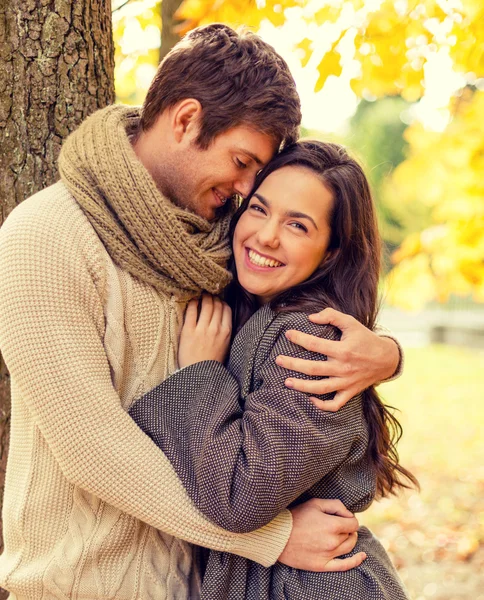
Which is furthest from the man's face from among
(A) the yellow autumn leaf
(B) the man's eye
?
(A) the yellow autumn leaf

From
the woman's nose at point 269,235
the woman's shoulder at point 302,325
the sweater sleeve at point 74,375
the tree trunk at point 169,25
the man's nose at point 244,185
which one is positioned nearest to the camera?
the sweater sleeve at point 74,375

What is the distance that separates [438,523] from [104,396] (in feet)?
14.9

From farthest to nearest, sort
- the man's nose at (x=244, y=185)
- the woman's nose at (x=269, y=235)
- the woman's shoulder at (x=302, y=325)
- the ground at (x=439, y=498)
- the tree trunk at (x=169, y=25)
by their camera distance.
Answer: the ground at (x=439, y=498) → the tree trunk at (x=169, y=25) → the man's nose at (x=244, y=185) → the woman's nose at (x=269, y=235) → the woman's shoulder at (x=302, y=325)

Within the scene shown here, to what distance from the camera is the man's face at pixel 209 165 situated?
2258 millimetres

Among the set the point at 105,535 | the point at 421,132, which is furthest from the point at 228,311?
the point at 421,132

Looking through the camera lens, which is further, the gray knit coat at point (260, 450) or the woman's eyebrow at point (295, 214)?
the woman's eyebrow at point (295, 214)

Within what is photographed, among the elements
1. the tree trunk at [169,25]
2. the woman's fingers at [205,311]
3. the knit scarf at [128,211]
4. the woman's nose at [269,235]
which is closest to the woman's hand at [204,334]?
the woman's fingers at [205,311]

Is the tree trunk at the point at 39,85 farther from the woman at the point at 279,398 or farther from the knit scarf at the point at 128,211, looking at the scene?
the woman at the point at 279,398

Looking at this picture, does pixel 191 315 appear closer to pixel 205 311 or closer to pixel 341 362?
pixel 205 311

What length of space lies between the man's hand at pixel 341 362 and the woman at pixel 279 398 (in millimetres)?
29

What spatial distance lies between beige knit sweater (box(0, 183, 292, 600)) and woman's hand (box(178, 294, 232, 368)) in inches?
1.6

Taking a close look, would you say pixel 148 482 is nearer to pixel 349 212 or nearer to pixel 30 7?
pixel 349 212

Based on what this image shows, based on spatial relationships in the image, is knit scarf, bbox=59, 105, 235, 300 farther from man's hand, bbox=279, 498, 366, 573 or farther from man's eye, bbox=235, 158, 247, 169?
man's hand, bbox=279, 498, 366, 573

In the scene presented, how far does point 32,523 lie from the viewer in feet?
6.57
